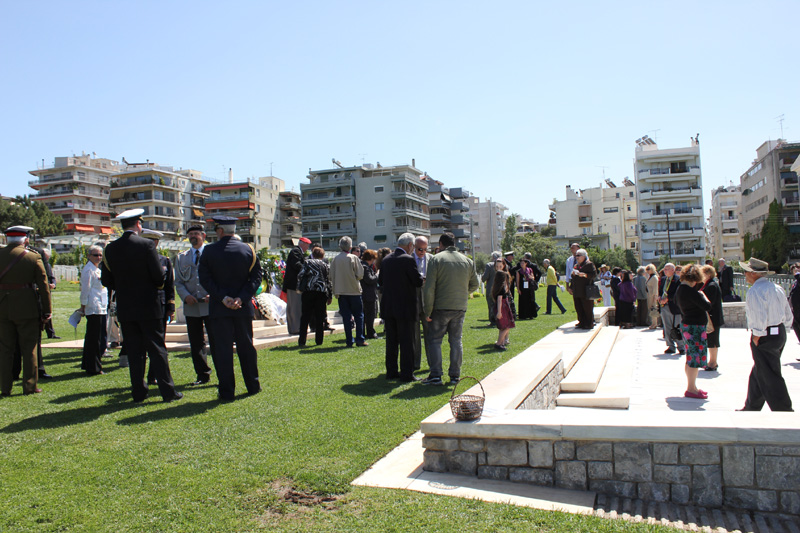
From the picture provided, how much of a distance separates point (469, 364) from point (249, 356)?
11.1 ft

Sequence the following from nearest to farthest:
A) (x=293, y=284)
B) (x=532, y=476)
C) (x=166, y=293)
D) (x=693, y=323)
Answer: (x=532, y=476) → (x=166, y=293) → (x=693, y=323) → (x=293, y=284)

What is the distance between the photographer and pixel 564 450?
418 centimetres

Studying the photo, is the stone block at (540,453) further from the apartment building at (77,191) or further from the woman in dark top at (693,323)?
the apartment building at (77,191)

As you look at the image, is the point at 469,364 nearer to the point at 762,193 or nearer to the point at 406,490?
the point at 406,490

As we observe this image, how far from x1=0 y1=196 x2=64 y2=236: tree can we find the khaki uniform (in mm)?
62555

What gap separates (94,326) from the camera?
7.93 m

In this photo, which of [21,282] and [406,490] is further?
[21,282]

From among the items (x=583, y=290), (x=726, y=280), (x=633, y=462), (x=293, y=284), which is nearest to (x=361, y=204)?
(x=726, y=280)

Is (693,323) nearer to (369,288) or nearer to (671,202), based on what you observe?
(369,288)

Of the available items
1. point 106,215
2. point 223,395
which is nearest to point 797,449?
point 223,395

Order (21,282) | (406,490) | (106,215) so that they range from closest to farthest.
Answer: (406,490) < (21,282) < (106,215)

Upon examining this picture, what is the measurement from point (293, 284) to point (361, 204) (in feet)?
281

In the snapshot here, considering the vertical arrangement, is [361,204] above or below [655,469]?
above

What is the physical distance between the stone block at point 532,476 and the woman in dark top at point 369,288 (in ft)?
22.4
